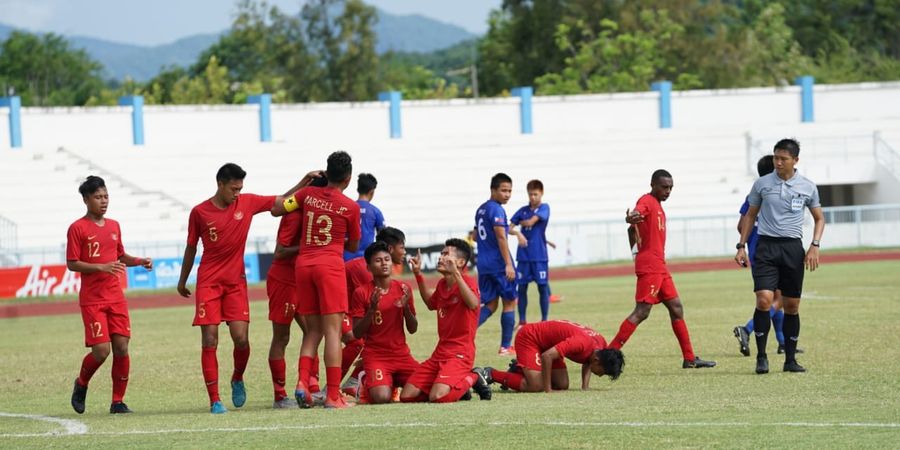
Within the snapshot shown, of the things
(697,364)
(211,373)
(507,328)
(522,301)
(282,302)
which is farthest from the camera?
(522,301)

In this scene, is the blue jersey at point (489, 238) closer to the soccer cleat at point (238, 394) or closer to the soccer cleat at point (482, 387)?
the soccer cleat at point (482, 387)

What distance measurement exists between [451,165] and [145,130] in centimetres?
1129

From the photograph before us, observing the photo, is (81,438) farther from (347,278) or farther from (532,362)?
(532,362)

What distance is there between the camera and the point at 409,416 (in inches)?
404

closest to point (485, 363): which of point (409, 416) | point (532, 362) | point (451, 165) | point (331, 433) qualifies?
point (532, 362)

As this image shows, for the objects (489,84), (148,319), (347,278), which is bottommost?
(148,319)

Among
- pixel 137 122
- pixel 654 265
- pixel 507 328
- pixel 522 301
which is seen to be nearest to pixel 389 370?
pixel 654 265

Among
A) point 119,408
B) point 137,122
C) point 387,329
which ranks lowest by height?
point 119,408

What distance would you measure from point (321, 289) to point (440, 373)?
4.21ft

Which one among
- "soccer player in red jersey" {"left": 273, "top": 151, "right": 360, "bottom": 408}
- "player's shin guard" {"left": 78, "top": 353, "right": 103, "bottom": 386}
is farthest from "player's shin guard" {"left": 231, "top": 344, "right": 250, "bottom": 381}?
"player's shin guard" {"left": 78, "top": 353, "right": 103, "bottom": 386}

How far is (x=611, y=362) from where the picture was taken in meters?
11.8

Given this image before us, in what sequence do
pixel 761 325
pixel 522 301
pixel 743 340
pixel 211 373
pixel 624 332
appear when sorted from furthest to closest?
pixel 522 301 → pixel 743 340 → pixel 624 332 → pixel 761 325 → pixel 211 373

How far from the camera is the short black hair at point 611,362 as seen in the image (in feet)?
38.6

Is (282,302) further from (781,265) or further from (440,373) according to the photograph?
(781,265)
